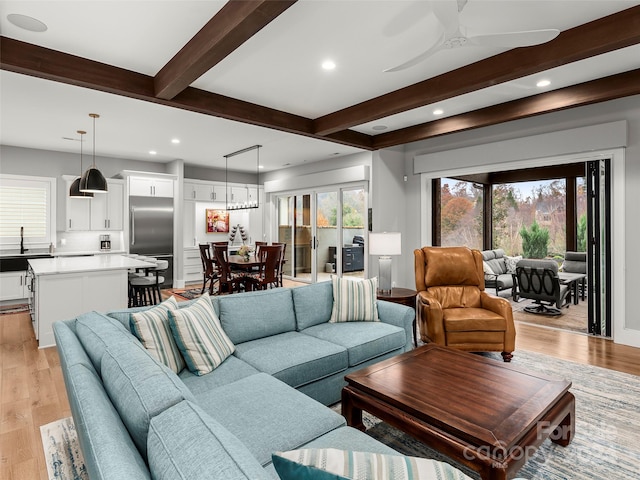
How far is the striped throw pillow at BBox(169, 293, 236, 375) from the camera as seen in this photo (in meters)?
2.15

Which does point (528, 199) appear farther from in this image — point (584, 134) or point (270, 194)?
point (270, 194)

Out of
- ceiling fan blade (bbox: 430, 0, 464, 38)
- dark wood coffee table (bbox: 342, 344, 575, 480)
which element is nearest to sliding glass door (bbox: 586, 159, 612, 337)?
dark wood coffee table (bbox: 342, 344, 575, 480)

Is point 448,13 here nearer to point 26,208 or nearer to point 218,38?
point 218,38

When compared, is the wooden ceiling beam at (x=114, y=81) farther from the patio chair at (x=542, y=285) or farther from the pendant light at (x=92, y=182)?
the patio chair at (x=542, y=285)

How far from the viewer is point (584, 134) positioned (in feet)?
13.5

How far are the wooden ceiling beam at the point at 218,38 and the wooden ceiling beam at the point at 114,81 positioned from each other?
27 centimetres

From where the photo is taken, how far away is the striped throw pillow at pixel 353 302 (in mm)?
3189

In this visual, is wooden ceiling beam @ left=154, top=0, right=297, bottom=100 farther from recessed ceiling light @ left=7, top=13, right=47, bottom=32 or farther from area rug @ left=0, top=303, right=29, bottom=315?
area rug @ left=0, top=303, right=29, bottom=315

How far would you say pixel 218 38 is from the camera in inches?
98.9


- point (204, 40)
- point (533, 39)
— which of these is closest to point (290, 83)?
point (204, 40)

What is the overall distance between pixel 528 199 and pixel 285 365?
7.91m

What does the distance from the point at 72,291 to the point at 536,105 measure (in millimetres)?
5653

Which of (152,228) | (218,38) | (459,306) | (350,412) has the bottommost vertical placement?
(350,412)

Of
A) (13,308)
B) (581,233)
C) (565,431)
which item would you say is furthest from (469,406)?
(581,233)
